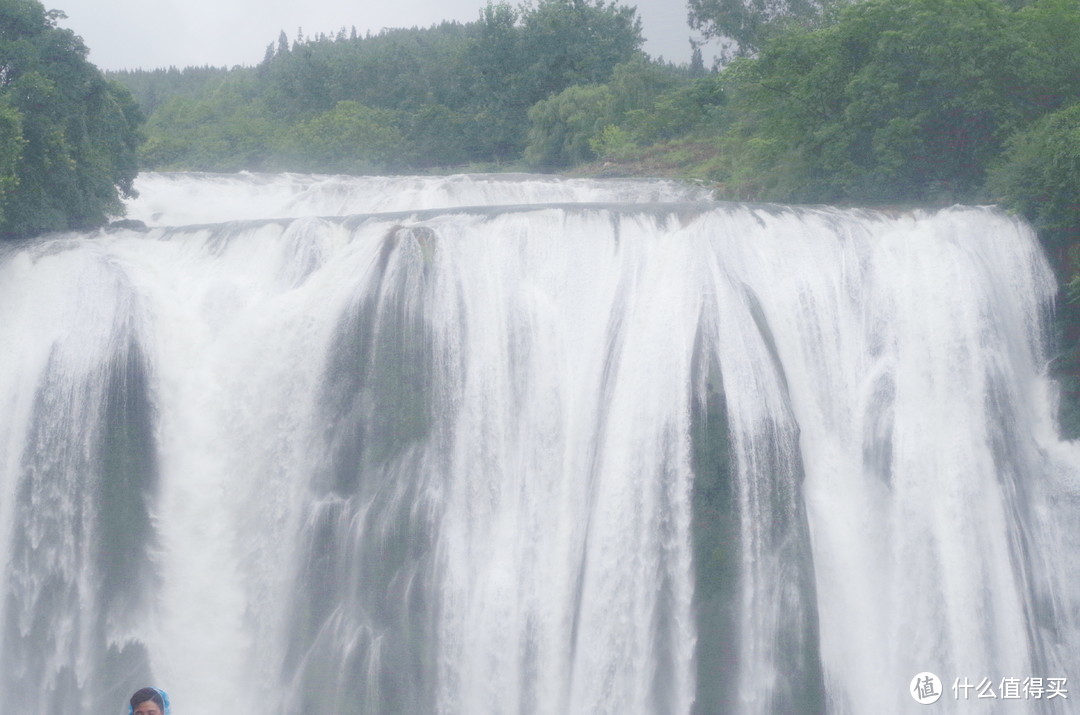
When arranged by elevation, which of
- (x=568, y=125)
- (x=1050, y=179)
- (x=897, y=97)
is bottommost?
(x=1050, y=179)

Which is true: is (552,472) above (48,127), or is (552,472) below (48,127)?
below

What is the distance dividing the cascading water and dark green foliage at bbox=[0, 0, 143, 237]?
2.52m

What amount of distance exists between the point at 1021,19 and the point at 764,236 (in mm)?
7704

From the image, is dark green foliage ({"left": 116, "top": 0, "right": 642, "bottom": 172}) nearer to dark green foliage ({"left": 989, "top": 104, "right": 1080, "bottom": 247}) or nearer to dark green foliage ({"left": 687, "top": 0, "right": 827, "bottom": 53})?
dark green foliage ({"left": 687, "top": 0, "right": 827, "bottom": 53})

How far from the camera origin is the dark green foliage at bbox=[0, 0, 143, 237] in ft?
50.8

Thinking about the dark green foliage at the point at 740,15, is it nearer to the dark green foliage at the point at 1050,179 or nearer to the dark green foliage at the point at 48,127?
the dark green foliage at the point at 1050,179

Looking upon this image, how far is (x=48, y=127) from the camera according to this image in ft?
52.0

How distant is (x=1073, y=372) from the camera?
1319 cm

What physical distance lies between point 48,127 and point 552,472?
995 centimetres

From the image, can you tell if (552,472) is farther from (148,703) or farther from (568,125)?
(568,125)

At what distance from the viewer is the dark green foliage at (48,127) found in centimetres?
1548

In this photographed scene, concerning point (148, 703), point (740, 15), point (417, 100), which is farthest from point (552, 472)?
point (417, 100)

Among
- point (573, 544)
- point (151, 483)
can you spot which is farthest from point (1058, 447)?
point (151, 483)

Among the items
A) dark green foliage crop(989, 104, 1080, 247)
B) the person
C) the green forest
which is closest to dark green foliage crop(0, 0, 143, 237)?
the green forest
